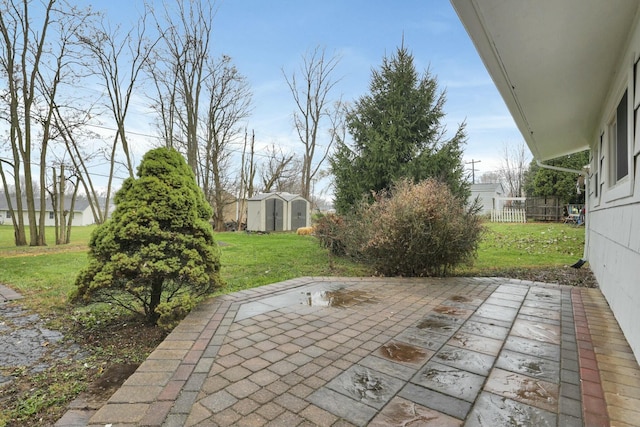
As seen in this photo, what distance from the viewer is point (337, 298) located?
4.14 metres

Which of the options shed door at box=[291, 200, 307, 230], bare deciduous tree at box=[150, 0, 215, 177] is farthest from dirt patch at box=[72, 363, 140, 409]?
shed door at box=[291, 200, 307, 230]

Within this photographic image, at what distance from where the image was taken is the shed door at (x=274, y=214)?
1625 cm

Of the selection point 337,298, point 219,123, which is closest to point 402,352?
point 337,298

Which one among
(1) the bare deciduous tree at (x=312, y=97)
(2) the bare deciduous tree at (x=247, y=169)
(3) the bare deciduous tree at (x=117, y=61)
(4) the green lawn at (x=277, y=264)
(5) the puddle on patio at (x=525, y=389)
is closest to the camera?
(5) the puddle on patio at (x=525, y=389)

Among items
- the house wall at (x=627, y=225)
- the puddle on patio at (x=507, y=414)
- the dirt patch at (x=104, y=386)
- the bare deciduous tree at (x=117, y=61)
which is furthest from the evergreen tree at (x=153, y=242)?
the bare deciduous tree at (x=117, y=61)

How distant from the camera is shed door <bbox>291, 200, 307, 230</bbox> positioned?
17.4 m

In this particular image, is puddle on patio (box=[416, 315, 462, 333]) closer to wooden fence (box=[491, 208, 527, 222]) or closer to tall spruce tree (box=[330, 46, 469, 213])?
tall spruce tree (box=[330, 46, 469, 213])

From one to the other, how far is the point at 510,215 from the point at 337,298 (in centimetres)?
1647

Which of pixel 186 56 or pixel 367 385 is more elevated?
pixel 186 56

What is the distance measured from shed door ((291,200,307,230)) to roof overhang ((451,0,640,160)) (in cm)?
1327

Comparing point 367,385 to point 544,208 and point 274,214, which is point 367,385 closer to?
point 274,214

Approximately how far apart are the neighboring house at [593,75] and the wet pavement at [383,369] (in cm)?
57

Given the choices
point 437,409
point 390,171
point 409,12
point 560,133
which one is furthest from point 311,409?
point 409,12

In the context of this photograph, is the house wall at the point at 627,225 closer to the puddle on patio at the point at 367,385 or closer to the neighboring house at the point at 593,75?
the neighboring house at the point at 593,75
